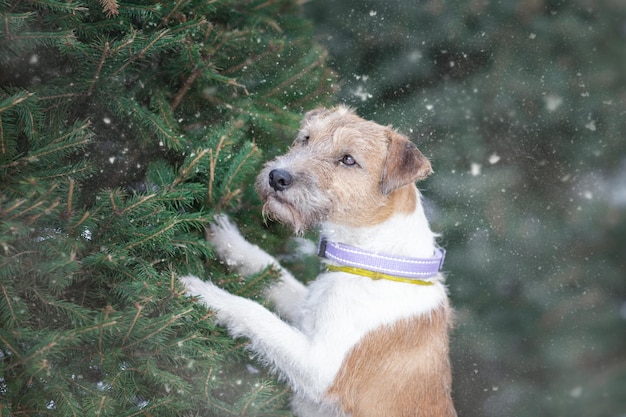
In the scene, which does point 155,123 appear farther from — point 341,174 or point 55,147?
point 341,174

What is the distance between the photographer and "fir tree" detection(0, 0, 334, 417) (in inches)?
69.2

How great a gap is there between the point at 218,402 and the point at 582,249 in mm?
3248

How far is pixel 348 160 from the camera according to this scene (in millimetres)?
2680

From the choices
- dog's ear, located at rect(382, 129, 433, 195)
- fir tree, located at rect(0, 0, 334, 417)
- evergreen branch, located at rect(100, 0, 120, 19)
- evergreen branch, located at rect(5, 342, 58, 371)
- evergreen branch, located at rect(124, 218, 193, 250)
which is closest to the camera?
evergreen branch, located at rect(5, 342, 58, 371)

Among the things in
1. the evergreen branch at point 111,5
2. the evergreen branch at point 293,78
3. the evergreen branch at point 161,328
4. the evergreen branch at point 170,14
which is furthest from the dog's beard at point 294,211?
the evergreen branch at point 111,5

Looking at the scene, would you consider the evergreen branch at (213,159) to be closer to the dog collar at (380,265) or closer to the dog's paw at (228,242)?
the dog's paw at (228,242)

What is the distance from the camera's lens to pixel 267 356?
2.57 metres

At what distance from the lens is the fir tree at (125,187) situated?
5.77 ft

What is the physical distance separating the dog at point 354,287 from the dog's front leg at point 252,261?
0.01m

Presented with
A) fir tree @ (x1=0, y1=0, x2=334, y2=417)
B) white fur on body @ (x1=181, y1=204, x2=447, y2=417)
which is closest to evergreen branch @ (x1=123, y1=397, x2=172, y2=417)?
fir tree @ (x1=0, y1=0, x2=334, y2=417)

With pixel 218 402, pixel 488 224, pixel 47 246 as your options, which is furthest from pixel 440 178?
pixel 47 246

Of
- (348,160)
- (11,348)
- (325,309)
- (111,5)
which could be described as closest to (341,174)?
(348,160)

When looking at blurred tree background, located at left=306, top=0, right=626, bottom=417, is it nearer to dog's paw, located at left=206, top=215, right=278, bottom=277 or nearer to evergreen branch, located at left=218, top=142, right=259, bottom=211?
dog's paw, located at left=206, top=215, right=278, bottom=277

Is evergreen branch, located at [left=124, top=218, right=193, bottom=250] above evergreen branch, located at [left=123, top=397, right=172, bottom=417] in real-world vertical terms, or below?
above
